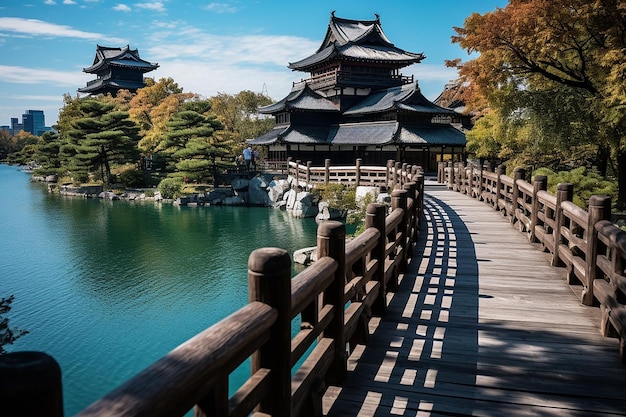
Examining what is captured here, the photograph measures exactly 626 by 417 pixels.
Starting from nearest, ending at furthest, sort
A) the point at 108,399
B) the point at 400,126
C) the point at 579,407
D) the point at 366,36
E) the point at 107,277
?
the point at 108,399
the point at 579,407
the point at 107,277
the point at 400,126
the point at 366,36

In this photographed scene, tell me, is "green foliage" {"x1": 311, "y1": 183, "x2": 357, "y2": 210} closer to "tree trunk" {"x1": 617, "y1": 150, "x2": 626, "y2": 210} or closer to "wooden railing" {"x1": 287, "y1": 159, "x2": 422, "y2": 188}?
"wooden railing" {"x1": 287, "y1": 159, "x2": 422, "y2": 188}

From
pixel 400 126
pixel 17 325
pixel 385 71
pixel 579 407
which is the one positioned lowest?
pixel 17 325

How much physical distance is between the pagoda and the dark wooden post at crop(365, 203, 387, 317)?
60.4 m

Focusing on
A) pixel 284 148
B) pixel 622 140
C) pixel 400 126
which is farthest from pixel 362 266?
pixel 284 148

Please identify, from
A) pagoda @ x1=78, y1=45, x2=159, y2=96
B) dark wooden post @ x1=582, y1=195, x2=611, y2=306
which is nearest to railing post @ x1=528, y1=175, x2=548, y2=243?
dark wooden post @ x1=582, y1=195, x2=611, y2=306

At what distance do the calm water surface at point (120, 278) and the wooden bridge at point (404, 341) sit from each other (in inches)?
224

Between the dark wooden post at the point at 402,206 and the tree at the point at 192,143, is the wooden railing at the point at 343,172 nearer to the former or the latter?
the tree at the point at 192,143

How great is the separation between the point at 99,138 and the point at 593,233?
37.2 meters

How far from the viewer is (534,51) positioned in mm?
12461

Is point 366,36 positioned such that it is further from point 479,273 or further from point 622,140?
point 479,273

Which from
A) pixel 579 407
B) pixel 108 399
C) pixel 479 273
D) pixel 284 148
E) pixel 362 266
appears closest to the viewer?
pixel 108 399

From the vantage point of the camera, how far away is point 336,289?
3.39 m

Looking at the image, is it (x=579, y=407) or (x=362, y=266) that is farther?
(x=362, y=266)

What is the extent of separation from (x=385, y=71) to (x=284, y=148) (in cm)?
1129
